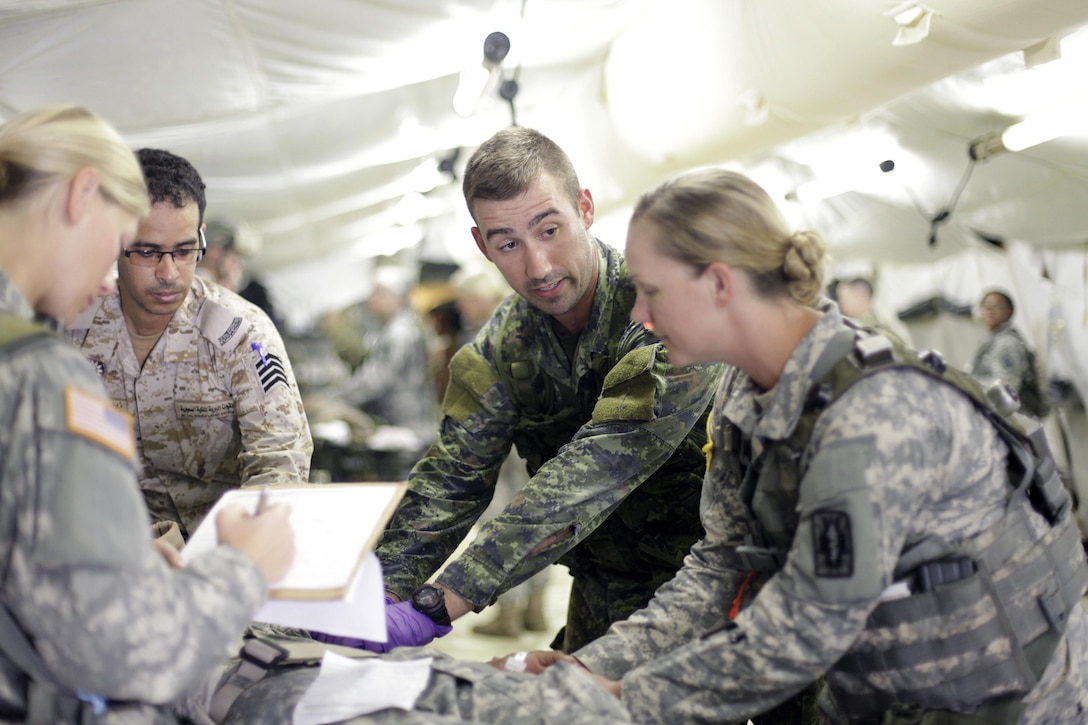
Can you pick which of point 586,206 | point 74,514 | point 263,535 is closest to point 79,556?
point 74,514

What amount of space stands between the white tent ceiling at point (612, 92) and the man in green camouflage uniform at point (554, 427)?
1.54 m

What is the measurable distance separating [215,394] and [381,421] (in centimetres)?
402

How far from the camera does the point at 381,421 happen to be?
614 centimetres

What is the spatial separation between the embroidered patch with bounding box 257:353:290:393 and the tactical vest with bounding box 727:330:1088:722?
4.38ft

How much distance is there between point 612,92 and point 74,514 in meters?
4.44

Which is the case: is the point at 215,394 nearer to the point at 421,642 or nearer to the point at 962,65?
the point at 421,642

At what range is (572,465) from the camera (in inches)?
70.6

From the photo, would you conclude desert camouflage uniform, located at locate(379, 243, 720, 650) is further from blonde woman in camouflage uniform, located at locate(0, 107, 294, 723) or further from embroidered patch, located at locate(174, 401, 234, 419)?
blonde woman in camouflage uniform, located at locate(0, 107, 294, 723)

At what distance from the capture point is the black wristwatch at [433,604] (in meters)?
1.73

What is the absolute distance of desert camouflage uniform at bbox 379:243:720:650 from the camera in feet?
5.80

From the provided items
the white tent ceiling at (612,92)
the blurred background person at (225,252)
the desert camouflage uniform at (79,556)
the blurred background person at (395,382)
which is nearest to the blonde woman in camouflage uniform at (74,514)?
the desert camouflage uniform at (79,556)

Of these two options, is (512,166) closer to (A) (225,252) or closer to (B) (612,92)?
(A) (225,252)

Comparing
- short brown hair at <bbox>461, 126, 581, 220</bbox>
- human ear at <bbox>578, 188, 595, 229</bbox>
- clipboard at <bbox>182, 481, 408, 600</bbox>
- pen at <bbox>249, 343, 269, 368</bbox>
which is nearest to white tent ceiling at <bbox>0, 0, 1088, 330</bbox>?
human ear at <bbox>578, 188, 595, 229</bbox>

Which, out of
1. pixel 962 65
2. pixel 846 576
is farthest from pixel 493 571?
pixel 962 65
